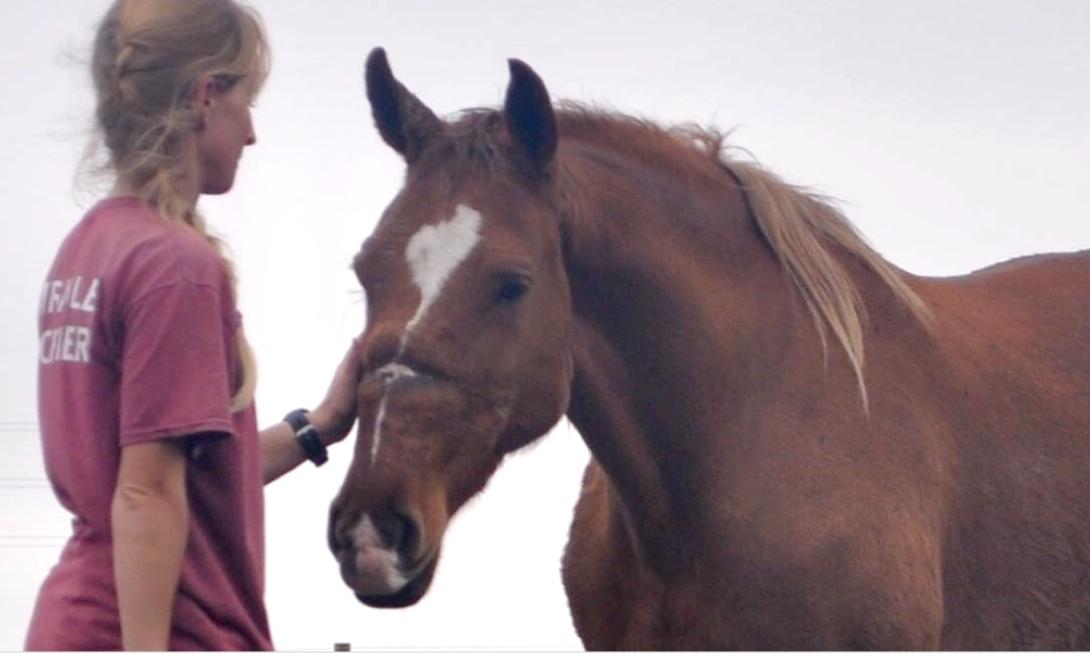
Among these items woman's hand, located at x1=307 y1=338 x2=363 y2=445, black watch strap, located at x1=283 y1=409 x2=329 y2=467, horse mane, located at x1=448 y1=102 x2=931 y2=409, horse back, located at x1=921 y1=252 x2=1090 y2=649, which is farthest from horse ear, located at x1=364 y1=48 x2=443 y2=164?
horse back, located at x1=921 y1=252 x2=1090 y2=649

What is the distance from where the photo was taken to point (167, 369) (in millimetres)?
2326

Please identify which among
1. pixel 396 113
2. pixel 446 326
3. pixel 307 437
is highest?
pixel 396 113

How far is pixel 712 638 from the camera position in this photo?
3.95 meters

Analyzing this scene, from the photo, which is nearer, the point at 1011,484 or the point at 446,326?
the point at 446,326

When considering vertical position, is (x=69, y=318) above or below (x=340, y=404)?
above

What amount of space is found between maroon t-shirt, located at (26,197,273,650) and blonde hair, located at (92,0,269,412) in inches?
1.8

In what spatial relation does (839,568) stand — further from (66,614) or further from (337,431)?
(66,614)

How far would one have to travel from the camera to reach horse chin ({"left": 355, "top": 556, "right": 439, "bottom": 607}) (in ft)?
11.2

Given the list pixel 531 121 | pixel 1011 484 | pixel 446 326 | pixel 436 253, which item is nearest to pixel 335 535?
pixel 446 326

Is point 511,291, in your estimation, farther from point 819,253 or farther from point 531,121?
point 819,253

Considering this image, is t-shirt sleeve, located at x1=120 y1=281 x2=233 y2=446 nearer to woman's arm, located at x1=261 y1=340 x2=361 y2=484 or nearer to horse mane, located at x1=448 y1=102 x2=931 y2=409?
woman's arm, located at x1=261 y1=340 x2=361 y2=484

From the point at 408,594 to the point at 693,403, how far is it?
3.27 ft

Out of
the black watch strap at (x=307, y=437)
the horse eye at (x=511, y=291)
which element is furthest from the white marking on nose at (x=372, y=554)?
the horse eye at (x=511, y=291)

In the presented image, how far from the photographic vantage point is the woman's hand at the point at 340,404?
3.47 m
